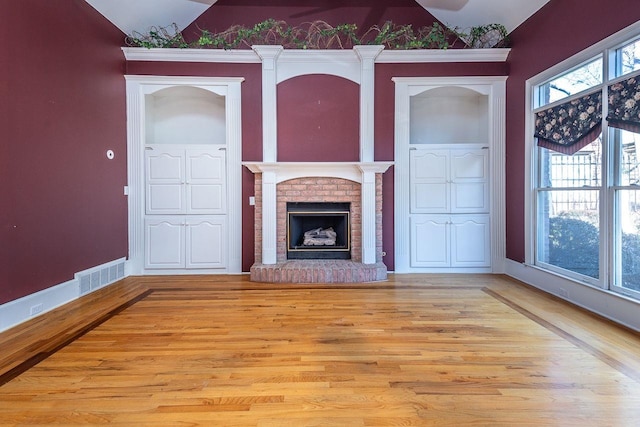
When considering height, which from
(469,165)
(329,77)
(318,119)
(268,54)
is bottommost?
(469,165)

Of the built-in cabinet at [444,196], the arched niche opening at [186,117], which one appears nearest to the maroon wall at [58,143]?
the arched niche opening at [186,117]

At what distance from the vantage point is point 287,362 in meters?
2.23

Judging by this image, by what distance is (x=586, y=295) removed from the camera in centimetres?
327

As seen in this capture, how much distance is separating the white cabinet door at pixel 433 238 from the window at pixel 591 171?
3.49 ft

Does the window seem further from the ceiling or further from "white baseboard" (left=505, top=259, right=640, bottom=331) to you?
the ceiling

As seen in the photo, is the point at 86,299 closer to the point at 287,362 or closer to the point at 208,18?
the point at 287,362

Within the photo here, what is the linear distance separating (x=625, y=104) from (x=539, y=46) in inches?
62.5

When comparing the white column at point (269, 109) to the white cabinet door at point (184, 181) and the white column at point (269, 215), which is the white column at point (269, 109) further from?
the white cabinet door at point (184, 181)

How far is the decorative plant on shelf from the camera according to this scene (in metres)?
4.54

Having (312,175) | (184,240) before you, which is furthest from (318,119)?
(184,240)

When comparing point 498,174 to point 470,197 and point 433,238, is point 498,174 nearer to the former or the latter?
point 470,197

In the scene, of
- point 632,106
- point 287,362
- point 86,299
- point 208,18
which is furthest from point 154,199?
point 632,106

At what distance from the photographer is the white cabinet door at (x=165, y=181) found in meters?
4.73

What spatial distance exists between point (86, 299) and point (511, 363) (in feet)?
13.1
